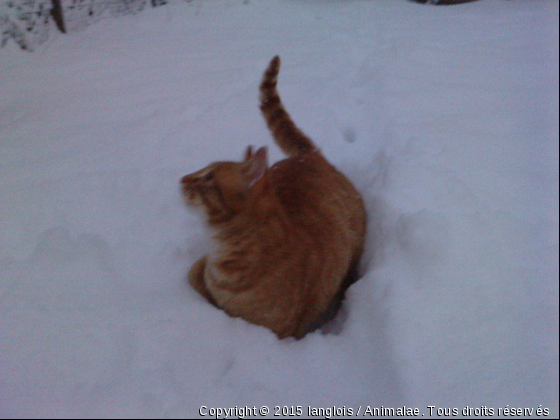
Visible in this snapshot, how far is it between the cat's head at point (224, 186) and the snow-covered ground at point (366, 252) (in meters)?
0.44

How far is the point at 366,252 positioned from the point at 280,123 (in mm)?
849

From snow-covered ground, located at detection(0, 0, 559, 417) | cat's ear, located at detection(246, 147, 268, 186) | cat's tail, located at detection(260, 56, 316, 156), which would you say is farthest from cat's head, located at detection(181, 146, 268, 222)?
cat's tail, located at detection(260, 56, 316, 156)

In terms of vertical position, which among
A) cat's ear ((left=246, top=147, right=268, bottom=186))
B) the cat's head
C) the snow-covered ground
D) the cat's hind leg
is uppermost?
cat's ear ((left=246, top=147, right=268, bottom=186))

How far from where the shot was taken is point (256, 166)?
1.32 m

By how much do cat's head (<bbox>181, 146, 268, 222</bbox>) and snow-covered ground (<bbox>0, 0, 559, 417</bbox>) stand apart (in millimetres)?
436

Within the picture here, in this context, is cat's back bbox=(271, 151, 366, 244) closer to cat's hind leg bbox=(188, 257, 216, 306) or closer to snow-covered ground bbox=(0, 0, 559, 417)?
snow-covered ground bbox=(0, 0, 559, 417)

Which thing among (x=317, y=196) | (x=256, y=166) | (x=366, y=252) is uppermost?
(x=256, y=166)

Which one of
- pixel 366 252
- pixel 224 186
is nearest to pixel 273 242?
pixel 224 186

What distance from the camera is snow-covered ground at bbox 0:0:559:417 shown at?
3.83 ft

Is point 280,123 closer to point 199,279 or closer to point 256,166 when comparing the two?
point 256,166

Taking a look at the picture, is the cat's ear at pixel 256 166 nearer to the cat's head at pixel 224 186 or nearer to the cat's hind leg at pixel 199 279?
the cat's head at pixel 224 186

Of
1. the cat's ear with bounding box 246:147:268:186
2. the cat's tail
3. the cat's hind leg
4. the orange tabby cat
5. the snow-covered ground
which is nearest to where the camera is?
the snow-covered ground

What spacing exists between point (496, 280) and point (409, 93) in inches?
62.2

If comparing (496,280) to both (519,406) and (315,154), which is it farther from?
(315,154)
